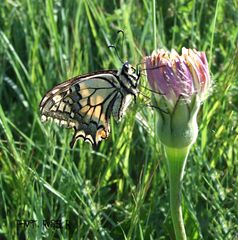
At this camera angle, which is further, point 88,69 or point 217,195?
point 88,69

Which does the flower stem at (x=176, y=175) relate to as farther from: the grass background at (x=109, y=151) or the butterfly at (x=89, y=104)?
the butterfly at (x=89, y=104)

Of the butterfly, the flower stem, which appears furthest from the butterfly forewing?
the flower stem

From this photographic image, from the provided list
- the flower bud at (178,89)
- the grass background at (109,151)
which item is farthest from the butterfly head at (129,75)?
the flower bud at (178,89)

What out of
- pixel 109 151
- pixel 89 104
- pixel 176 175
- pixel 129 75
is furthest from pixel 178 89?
pixel 109 151

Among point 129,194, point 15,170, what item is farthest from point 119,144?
point 15,170

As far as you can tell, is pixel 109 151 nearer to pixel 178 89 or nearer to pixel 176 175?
pixel 176 175

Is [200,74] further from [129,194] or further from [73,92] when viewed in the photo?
[129,194]
